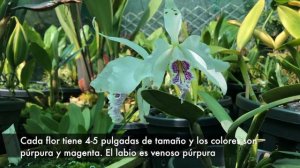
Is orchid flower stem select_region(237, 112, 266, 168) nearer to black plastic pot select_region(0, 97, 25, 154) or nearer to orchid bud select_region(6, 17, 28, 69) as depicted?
black plastic pot select_region(0, 97, 25, 154)

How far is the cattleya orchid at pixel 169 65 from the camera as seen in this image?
639 mm

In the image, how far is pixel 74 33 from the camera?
74.2 inches

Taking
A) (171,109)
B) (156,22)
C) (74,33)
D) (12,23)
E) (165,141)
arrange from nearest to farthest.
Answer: (171,109), (165,141), (12,23), (74,33), (156,22)

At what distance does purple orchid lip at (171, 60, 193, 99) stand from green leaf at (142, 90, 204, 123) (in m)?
0.03

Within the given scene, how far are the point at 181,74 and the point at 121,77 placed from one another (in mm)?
103

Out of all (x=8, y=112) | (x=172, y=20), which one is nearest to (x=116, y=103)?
(x=172, y=20)

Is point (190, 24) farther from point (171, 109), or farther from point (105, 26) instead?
point (171, 109)

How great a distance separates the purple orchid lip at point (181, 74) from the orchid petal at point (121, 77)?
0.19ft

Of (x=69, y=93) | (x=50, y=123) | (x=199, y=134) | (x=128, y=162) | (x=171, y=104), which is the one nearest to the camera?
(x=171, y=104)

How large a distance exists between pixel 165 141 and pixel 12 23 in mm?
788

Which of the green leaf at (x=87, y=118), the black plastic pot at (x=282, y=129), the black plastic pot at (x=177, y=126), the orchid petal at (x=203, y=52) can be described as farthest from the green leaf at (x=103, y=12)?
the orchid petal at (x=203, y=52)

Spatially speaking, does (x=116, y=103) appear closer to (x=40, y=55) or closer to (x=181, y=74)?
(x=181, y=74)

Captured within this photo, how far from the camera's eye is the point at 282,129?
42.4 inches

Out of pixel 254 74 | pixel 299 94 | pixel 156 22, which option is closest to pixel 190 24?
pixel 156 22
